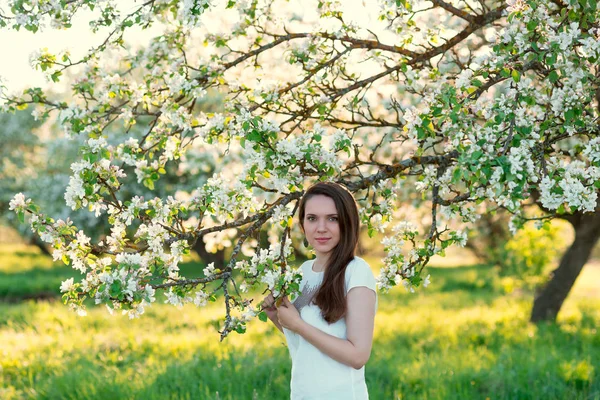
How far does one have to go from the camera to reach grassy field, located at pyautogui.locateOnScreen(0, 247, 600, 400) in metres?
6.75

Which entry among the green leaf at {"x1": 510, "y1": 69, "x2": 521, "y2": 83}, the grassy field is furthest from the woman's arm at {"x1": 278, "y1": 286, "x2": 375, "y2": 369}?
the green leaf at {"x1": 510, "y1": 69, "x2": 521, "y2": 83}

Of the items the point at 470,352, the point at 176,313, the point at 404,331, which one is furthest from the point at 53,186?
the point at 470,352

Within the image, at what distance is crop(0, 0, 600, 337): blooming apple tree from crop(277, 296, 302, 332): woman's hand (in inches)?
3.3

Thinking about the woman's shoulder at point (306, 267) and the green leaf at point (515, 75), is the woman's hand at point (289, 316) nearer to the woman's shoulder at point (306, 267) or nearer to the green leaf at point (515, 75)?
the woman's shoulder at point (306, 267)

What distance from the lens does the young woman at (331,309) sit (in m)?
3.46

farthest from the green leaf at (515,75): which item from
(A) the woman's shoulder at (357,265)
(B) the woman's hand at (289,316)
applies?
(B) the woman's hand at (289,316)

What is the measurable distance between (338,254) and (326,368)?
23.6 inches

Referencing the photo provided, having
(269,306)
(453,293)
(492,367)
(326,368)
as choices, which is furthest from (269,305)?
(453,293)

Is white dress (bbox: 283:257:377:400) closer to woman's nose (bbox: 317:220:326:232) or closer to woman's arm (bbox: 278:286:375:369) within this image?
woman's arm (bbox: 278:286:375:369)

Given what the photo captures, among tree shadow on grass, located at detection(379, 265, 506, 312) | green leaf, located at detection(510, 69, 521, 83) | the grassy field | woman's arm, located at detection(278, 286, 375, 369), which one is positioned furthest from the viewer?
tree shadow on grass, located at detection(379, 265, 506, 312)

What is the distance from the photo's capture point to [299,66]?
596 centimetres

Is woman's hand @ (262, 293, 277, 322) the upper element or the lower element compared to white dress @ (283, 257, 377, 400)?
upper

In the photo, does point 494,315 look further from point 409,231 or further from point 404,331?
point 409,231

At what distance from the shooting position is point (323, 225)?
3719 millimetres
